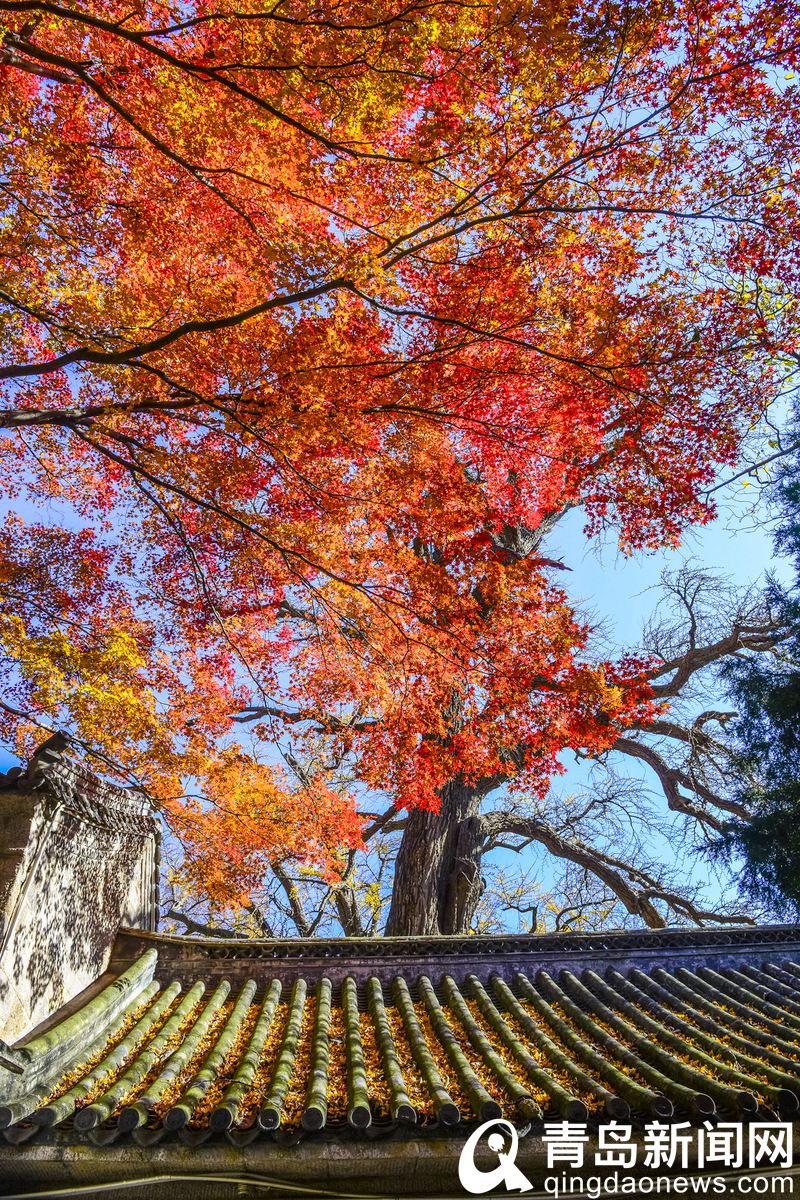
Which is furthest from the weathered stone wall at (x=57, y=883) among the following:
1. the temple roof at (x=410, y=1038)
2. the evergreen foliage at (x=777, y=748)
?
the evergreen foliage at (x=777, y=748)

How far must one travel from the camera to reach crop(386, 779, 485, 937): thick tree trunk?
11.9 m

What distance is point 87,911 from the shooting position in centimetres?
686

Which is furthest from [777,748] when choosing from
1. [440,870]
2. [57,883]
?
[57,883]

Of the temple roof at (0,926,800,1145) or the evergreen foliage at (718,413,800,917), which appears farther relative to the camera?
the evergreen foliage at (718,413,800,917)

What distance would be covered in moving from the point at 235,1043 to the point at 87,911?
2.03 meters

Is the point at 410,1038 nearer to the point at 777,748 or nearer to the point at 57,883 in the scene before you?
the point at 57,883

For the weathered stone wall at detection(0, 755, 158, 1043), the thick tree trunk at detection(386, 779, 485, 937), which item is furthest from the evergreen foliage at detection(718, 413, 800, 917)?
the weathered stone wall at detection(0, 755, 158, 1043)

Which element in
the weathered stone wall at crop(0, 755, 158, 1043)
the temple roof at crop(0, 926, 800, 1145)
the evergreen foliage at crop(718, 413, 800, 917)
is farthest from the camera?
the evergreen foliage at crop(718, 413, 800, 917)

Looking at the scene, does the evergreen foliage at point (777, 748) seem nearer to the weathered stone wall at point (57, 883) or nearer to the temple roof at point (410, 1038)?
the temple roof at point (410, 1038)

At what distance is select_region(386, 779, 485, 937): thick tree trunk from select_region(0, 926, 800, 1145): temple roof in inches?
162

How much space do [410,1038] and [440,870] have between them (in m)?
6.42

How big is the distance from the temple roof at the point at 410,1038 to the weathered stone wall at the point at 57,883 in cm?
28

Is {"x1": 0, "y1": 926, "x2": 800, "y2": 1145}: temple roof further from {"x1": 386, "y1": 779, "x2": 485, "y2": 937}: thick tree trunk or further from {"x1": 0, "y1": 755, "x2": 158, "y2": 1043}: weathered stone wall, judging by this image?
{"x1": 386, "y1": 779, "x2": 485, "y2": 937}: thick tree trunk

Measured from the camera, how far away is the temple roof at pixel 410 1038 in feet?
15.2
